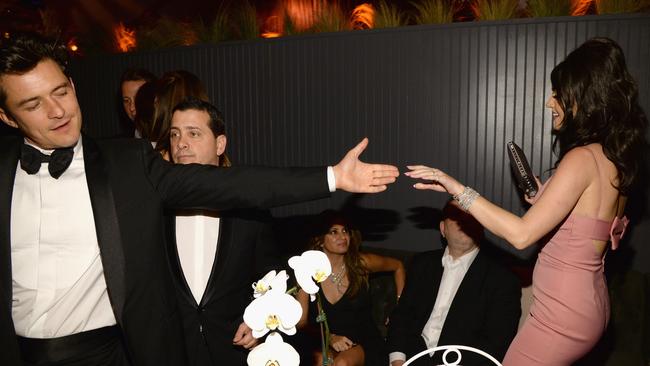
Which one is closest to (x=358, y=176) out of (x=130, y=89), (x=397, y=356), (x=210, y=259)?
(x=210, y=259)

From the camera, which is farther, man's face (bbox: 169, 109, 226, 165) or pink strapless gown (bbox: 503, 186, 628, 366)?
man's face (bbox: 169, 109, 226, 165)

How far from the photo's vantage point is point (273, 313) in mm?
999

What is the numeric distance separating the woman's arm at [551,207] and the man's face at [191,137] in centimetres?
123

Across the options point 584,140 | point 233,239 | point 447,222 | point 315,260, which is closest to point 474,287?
point 447,222

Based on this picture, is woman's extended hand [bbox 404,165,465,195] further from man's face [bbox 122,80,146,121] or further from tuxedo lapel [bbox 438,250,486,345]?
man's face [bbox 122,80,146,121]

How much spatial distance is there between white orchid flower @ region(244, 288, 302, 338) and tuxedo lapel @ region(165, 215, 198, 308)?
913 mm

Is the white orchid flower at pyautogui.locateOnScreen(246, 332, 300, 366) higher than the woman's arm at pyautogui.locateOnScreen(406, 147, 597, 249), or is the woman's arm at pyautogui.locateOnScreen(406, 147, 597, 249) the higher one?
the woman's arm at pyautogui.locateOnScreen(406, 147, 597, 249)

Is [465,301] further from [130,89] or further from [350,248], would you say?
[130,89]

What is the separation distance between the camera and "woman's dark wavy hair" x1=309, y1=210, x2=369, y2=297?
10.0 feet

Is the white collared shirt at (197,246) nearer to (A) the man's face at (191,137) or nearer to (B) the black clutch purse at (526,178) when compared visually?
(A) the man's face at (191,137)

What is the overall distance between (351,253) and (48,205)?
2.00 meters

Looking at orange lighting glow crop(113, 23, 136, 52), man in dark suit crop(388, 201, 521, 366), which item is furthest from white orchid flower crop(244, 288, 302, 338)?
orange lighting glow crop(113, 23, 136, 52)

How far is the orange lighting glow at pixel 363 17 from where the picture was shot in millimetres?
3703

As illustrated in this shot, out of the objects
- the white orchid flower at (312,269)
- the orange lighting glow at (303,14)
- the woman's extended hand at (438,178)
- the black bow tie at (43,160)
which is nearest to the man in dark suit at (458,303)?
the woman's extended hand at (438,178)
